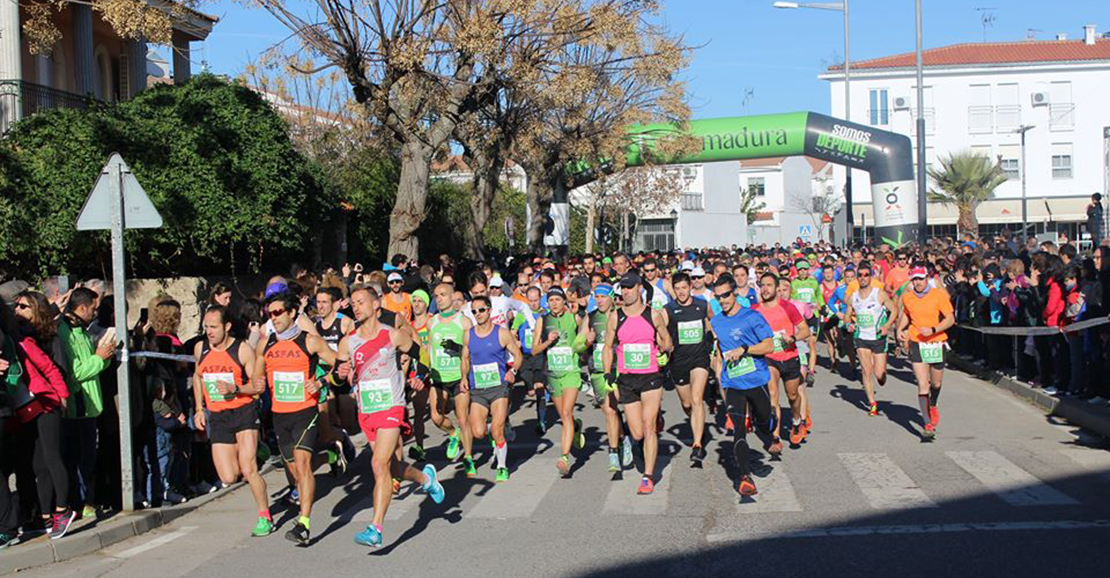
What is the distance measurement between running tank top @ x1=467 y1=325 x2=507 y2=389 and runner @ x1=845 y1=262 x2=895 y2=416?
529 cm

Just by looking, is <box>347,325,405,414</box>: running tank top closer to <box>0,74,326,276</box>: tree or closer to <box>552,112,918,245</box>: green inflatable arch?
<box>0,74,326,276</box>: tree

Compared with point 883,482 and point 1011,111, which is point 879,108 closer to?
point 1011,111

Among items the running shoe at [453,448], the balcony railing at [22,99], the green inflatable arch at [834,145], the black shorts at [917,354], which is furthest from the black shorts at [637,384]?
the green inflatable arch at [834,145]

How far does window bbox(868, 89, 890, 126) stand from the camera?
214 feet

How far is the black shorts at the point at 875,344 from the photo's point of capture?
14.8 meters

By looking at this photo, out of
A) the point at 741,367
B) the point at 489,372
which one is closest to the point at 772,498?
the point at 741,367

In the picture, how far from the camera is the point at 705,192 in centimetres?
7312

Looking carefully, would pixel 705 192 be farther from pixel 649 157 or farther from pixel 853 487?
pixel 853 487

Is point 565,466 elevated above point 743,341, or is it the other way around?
point 743,341

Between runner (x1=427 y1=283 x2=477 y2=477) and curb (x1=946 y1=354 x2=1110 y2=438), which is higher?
runner (x1=427 y1=283 x2=477 y2=477)

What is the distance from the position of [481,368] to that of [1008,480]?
15.7 feet

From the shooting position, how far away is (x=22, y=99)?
20078mm

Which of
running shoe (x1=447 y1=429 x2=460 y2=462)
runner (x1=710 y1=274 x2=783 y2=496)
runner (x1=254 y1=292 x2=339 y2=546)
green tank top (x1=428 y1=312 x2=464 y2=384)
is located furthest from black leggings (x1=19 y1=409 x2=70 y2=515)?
runner (x1=710 y1=274 x2=783 y2=496)

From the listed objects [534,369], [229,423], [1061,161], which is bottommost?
[534,369]
